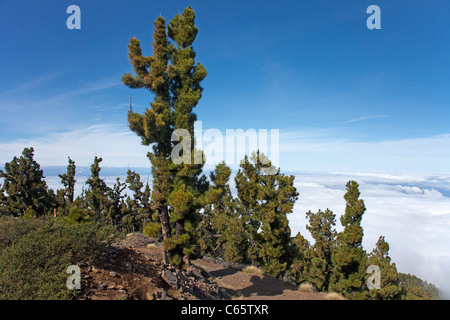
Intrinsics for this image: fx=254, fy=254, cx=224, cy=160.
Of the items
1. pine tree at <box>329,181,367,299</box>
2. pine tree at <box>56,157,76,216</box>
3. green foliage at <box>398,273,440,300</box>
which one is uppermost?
pine tree at <box>56,157,76,216</box>

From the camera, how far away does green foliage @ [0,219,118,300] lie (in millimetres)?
6590

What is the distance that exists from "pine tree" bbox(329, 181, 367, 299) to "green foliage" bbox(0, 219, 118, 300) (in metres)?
19.0

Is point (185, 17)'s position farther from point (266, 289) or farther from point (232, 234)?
point (232, 234)

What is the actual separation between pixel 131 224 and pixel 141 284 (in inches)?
1315

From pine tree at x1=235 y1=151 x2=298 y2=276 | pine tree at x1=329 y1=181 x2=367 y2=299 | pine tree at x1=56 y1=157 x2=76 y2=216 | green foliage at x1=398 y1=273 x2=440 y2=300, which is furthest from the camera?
pine tree at x1=56 y1=157 x2=76 y2=216

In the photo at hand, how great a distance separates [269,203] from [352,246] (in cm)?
790

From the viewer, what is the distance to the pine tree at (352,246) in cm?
2116

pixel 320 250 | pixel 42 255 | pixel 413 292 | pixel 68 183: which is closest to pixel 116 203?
pixel 68 183

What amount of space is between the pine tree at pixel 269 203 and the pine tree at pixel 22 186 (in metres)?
24.9

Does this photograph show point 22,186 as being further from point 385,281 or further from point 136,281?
point 385,281

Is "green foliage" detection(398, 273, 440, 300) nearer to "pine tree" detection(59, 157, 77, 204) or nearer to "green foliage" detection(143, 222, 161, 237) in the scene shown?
"green foliage" detection(143, 222, 161, 237)

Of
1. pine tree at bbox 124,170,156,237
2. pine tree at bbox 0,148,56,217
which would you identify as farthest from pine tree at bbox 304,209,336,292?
pine tree at bbox 0,148,56,217

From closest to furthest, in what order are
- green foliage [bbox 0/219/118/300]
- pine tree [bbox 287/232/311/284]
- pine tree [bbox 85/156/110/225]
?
1. green foliage [bbox 0/219/118/300]
2. pine tree [bbox 287/232/311/284]
3. pine tree [bbox 85/156/110/225]
